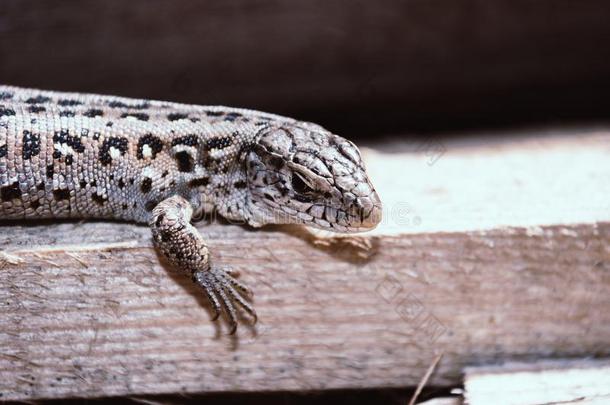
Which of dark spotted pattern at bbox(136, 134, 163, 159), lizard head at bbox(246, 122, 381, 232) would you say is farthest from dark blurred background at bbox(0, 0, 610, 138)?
lizard head at bbox(246, 122, 381, 232)

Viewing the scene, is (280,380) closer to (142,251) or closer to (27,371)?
(142,251)

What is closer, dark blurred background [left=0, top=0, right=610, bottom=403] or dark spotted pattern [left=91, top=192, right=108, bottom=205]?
dark spotted pattern [left=91, top=192, right=108, bottom=205]

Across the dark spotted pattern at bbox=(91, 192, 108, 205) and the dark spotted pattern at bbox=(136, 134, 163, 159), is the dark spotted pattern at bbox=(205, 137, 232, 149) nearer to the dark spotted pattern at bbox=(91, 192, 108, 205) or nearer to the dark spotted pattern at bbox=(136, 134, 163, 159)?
the dark spotted pattern at bbox=(136, 134, 163, 159)

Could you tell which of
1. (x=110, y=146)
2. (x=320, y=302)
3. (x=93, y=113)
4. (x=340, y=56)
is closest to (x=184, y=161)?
(x=110, y=146)

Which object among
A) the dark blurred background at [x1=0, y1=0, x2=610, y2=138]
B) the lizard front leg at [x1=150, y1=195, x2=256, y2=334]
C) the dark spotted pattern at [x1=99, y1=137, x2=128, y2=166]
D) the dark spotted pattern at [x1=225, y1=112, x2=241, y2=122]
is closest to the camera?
the lizard front leg at [x1=150, y1=195, x2=256, y2=334]

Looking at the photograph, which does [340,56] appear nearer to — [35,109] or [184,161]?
[184,161]

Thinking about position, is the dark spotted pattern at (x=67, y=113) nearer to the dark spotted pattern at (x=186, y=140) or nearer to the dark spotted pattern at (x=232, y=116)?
the dark spotted pattern at (x=186, y=140)

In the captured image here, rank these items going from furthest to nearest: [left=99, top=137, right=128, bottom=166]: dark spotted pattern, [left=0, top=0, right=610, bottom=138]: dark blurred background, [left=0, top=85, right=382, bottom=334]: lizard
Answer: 1. [left=0, top=0, right=610, bottom=138]: dark blurred background
2. [left=99, top=137, right=128, bottom=166]: dark spotted pattern
3. [left=0, top=85, right=382, bottom=334]: lizard

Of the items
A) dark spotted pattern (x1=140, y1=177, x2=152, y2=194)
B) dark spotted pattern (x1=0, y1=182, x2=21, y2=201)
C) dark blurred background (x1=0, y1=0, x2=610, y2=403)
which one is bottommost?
dark spotted pattern (x1=0, y1=182, x2=21, y2=201)
